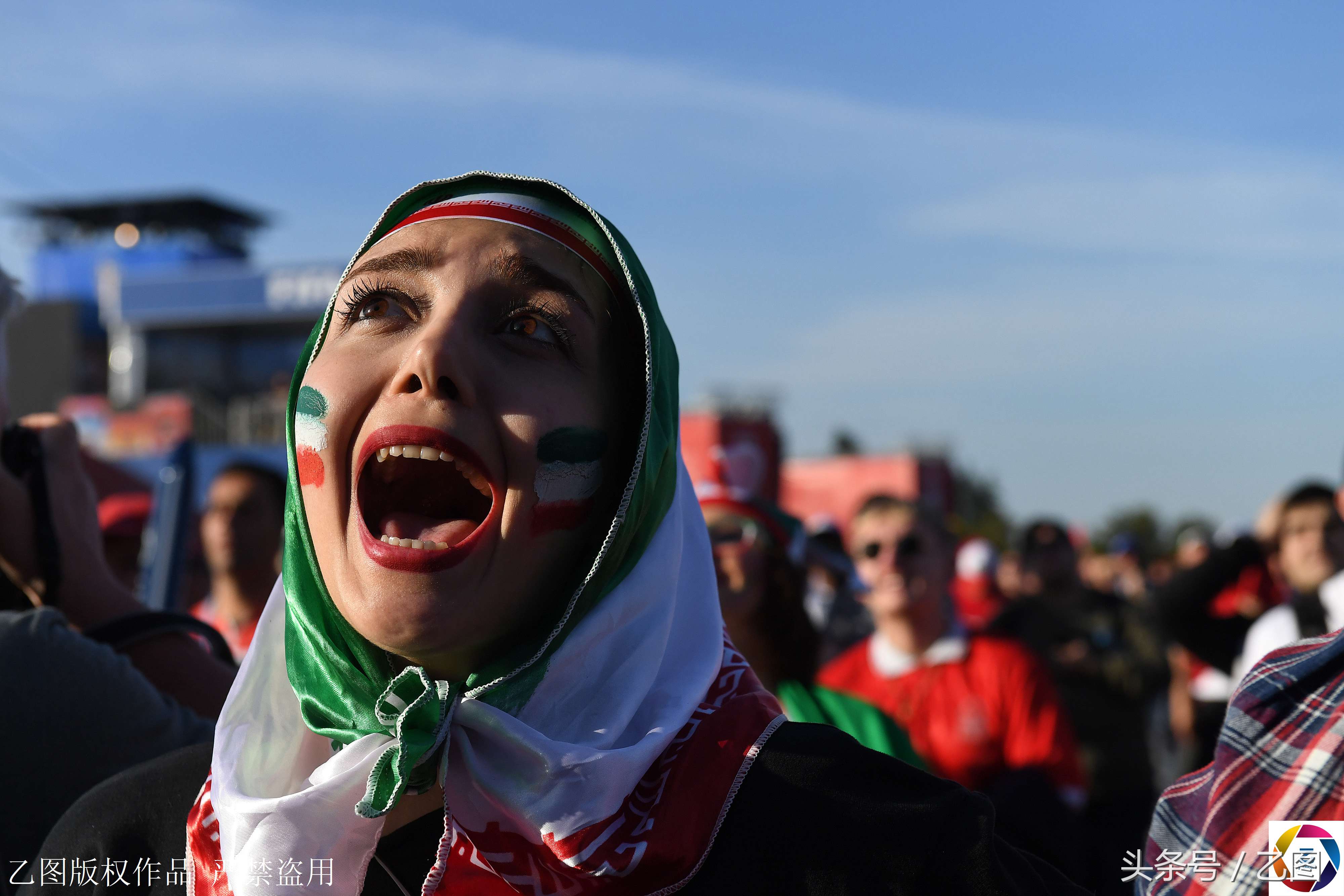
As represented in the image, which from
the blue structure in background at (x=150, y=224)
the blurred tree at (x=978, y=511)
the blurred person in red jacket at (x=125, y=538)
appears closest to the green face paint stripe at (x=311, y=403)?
the blurred person in red jacket at (x=125, y=538)

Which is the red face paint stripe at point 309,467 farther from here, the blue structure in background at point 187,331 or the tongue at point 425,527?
the blue structure in background at point 187,331

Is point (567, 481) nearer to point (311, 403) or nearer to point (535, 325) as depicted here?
point (535, 325)

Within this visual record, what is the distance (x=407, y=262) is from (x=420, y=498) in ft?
1.07

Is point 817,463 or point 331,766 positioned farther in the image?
point 817,463

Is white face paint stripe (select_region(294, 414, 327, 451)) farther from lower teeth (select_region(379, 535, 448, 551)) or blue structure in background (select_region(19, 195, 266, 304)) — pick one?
blue structure in background (select_region(19, 195, 266, 304))

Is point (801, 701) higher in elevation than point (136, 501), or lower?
higher

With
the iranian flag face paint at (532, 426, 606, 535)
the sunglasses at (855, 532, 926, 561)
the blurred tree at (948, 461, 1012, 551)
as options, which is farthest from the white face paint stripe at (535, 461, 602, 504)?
the blurred tree at (948, 461, 1012, 551)

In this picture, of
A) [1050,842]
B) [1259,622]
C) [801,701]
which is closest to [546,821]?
[1050,842]

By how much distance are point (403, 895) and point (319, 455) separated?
0.59 m

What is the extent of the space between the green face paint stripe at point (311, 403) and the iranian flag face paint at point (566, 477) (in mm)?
303

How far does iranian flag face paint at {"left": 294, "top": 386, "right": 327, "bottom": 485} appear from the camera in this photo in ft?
5.63

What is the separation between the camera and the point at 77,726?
215cm

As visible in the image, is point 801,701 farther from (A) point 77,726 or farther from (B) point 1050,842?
(A) point 77,726

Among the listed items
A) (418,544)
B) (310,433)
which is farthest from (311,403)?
(418,544)
